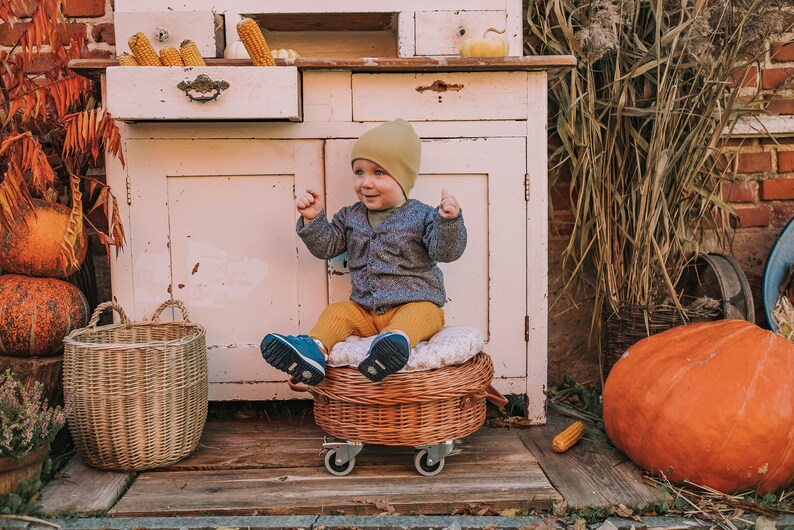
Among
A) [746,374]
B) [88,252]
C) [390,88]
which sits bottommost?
[746,374]

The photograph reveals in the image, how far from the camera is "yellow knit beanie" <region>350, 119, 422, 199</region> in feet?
8.39

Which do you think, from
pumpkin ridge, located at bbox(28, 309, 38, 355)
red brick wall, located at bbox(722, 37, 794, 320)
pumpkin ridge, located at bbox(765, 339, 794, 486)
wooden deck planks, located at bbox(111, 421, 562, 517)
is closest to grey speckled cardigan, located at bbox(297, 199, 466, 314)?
wooden deck planks, located at bbox(111, 421, 562, 517)

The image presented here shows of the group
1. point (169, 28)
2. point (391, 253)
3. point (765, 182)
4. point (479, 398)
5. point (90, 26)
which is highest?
point (90, 26)

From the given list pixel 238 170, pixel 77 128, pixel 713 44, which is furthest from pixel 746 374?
pixel 77 128

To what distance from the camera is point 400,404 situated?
7.79 feet

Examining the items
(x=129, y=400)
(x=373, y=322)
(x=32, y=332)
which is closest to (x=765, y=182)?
(x=373, y=322)

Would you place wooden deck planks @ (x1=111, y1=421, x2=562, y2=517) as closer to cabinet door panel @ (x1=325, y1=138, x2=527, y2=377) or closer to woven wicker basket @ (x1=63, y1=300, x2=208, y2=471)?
woven wicker basket @ (x1=63, y1=300, x2=208, y2=471)

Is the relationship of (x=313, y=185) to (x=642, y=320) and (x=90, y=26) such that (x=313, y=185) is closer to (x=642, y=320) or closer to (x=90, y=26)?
(x=90, y=26)

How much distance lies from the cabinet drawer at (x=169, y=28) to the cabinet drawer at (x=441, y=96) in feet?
2.14

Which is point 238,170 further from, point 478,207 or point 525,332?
point 525,332

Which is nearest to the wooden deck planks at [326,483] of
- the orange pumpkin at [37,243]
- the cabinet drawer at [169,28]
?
the orange pumpkin at [37,243]

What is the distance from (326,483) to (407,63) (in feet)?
5.21

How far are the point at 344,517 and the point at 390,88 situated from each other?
1659 millimetres

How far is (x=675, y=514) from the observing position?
216 centimetres
